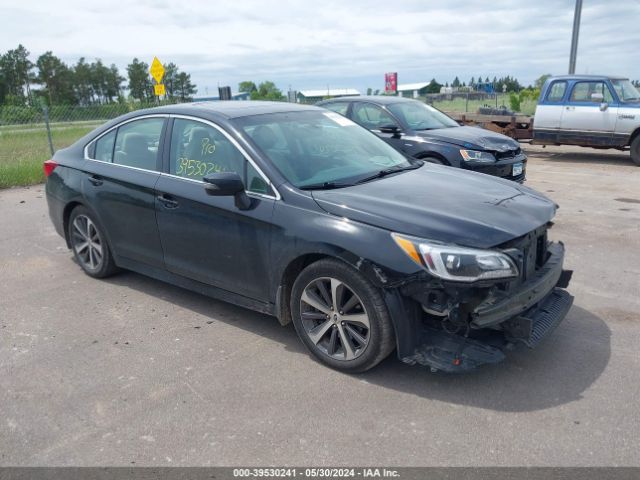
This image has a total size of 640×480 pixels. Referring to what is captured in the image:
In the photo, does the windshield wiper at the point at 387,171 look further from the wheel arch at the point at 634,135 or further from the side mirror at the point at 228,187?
the wheel arch at the point at 634,135

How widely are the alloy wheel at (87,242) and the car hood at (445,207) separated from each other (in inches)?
103

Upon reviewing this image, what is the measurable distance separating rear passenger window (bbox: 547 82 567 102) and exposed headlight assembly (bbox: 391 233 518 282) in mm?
11536

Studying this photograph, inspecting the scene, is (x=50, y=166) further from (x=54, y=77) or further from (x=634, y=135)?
(x=54, y=77)

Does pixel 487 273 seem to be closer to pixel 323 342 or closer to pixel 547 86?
pixel 323 342

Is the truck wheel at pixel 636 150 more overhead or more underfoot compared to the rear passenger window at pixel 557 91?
more underfoot

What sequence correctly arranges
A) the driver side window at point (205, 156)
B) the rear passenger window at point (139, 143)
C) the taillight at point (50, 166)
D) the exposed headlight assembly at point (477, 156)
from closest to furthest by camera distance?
the driver side window at point (205, 156) < the rear passenger window at point (139, 143) < the taillight at point (50, 166) < the exposed headlight assembly at point (477, 156)

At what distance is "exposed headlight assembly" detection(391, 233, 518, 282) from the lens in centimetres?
325

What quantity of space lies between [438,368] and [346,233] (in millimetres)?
946

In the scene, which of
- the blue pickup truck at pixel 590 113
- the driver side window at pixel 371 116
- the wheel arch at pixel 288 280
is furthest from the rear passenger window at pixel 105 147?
the blue pickup truck at pixel 590 113

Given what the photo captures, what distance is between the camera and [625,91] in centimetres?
1299

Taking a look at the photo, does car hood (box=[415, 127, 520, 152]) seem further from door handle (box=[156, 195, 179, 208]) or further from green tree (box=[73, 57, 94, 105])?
green tree (box=[73, 57, 94, 105])

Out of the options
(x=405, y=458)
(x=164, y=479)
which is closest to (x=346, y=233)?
(x=405, y=458)

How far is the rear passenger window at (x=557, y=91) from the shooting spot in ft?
44.0

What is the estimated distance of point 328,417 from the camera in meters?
3.27
